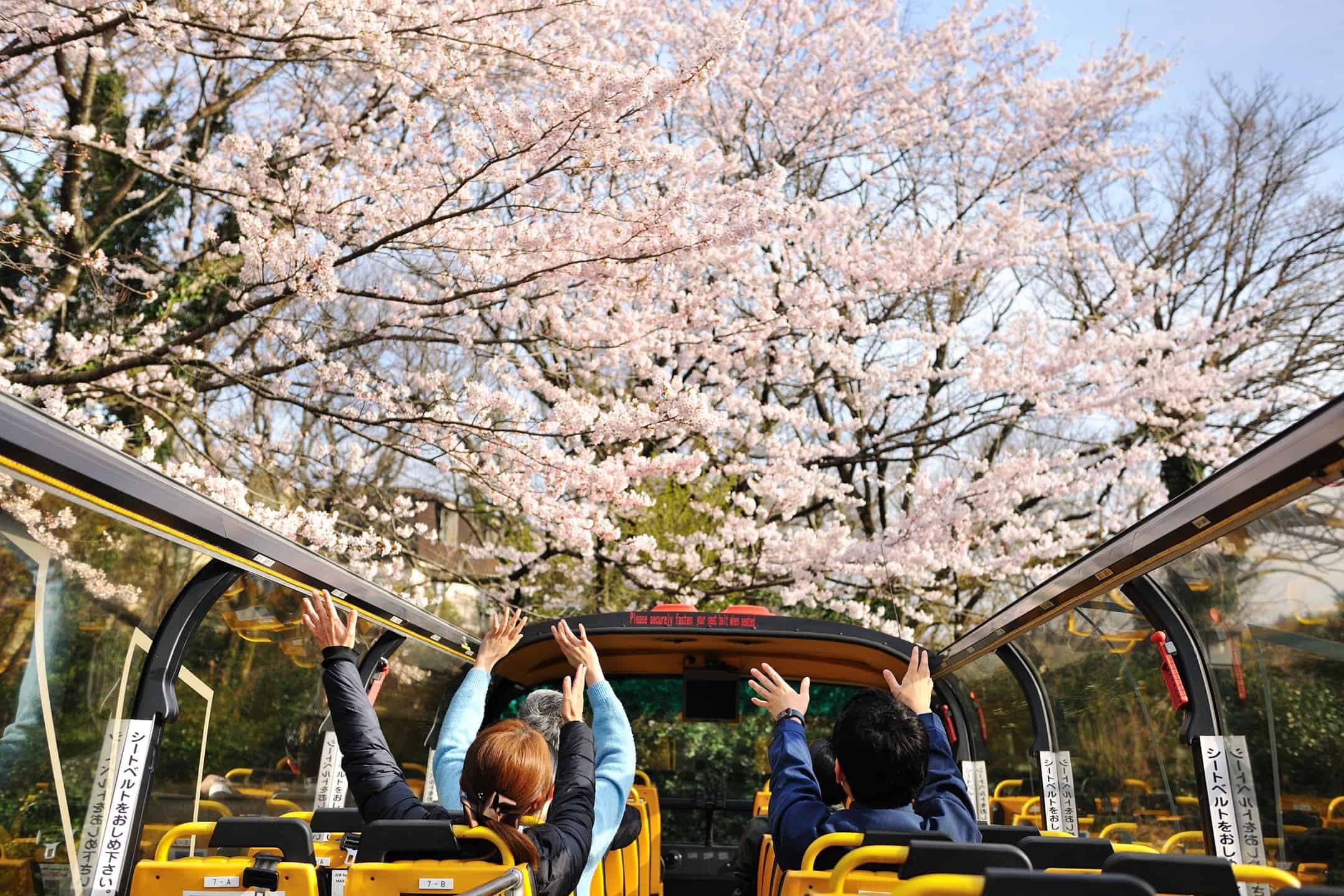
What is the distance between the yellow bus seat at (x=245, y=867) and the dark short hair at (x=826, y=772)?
3.38m

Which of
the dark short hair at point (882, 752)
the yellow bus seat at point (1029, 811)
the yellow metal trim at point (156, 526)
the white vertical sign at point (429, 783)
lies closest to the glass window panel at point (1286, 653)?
the dark short hair at point (882, 752)

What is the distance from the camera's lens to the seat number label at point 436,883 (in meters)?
3.45

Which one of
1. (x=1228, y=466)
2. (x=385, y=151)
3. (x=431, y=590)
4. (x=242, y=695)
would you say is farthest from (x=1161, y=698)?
(x=431, y=590)

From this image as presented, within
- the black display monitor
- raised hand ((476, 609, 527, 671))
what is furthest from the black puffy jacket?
the black display monitor

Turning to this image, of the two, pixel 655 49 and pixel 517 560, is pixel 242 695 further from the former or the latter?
pixel 655 49

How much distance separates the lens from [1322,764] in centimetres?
405

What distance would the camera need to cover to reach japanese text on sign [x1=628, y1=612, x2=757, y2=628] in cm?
738

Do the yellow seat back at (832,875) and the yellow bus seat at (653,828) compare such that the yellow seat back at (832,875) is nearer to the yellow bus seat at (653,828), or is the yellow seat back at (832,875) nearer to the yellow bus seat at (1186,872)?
the yellow bus seat at (1186,872)

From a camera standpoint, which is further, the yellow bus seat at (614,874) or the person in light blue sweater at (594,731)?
the yellow bus seat at (614,874)

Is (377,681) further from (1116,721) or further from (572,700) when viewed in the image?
(1116,721)

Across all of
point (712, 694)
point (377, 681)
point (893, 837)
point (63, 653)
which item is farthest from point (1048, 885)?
point (712, 694)

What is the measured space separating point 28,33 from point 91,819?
17.5 ft

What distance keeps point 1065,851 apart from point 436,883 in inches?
85.0

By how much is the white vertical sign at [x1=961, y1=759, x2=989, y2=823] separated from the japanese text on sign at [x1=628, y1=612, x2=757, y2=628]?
223cm
